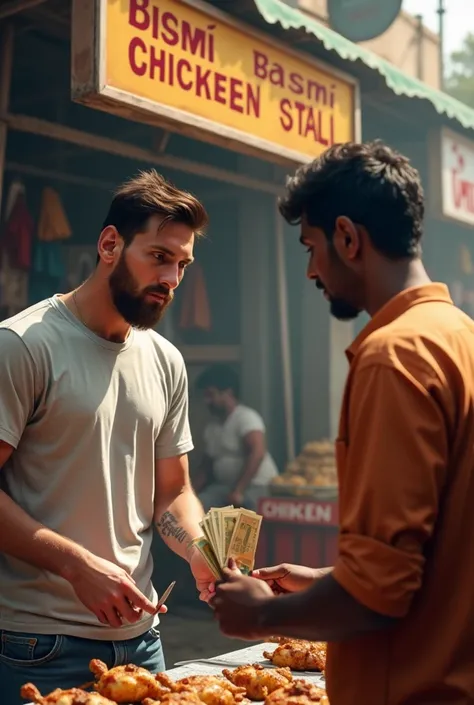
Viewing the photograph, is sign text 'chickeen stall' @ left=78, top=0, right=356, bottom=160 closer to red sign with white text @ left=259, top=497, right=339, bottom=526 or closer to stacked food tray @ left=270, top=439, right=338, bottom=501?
stacked food tray @ left=270, top=439, right=338, bottom=501

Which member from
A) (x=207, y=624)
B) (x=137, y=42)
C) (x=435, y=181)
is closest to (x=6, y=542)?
(x=137, y=42)

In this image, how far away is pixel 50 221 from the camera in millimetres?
8211

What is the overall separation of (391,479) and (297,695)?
4.45 ft

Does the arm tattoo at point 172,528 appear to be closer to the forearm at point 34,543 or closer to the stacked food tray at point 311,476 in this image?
the forearm at point 34,543

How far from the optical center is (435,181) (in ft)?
30.3

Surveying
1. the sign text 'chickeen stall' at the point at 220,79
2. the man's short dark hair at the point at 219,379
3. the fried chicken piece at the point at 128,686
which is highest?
the sign text 'chickeen stall' at the point at 220,79

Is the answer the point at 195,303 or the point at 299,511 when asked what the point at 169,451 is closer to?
the point at 299,511

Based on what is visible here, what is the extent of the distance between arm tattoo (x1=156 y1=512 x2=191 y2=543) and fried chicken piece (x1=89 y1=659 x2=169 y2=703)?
0.73m

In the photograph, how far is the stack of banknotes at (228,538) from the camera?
275cm

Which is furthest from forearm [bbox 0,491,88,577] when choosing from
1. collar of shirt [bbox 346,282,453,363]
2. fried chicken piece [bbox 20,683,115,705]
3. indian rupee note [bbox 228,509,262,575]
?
collar of shirt [bbox 346,282,453,363]

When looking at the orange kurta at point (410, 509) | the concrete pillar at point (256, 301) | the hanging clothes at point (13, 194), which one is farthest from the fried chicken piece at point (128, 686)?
the concrete pillar at point (256, 301)

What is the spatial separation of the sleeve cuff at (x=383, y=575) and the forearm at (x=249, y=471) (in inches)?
282

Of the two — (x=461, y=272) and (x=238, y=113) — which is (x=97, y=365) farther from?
(x=461, y=272)

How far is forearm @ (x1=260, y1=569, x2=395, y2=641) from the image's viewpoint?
71.8 inches
